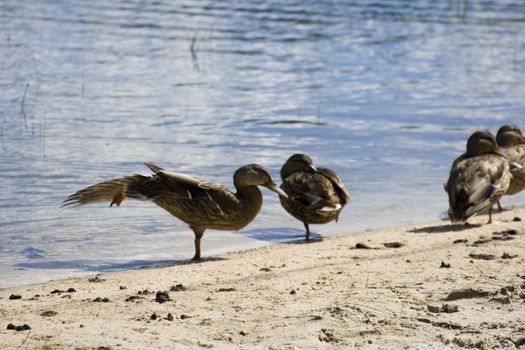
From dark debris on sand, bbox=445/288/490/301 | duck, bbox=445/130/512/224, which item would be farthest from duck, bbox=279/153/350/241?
dark debris on sand, bbox=445/288/490/301

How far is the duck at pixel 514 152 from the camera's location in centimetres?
1207

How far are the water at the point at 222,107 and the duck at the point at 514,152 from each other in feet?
2.11

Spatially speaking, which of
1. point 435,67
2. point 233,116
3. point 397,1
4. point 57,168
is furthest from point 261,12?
point 57,168

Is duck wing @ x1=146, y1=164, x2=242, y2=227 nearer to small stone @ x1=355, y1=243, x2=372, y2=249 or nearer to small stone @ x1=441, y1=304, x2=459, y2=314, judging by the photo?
small stone @ x1=355, y1=243, x2=372, y2=249

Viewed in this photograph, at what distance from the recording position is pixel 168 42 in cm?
2434

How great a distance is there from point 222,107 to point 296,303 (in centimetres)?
1044

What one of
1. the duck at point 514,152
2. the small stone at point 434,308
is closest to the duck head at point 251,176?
the small stone at point 434,308

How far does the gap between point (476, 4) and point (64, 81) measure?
59.2ft

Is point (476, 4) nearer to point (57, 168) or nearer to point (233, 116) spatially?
point (233, 116)

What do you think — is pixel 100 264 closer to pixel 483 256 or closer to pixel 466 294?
pixel 483 256

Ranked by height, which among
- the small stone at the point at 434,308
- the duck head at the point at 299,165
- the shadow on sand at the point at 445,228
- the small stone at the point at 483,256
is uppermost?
the duck head at the point at 299,165

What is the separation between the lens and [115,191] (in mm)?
9539

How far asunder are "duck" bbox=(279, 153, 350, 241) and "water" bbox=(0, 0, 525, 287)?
323 millimetres

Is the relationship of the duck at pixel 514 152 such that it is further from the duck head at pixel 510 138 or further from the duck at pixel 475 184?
the duck at pixel 475 184
